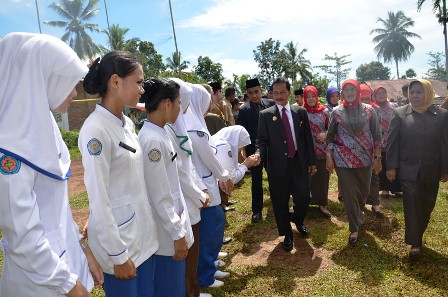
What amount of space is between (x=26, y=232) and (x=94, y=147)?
1.94 feet

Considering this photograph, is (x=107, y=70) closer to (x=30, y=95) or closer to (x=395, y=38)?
(x=30, y=95)

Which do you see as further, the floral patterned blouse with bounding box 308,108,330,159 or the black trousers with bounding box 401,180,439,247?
the floral patterned blouse with bounding box 308,108,330,159

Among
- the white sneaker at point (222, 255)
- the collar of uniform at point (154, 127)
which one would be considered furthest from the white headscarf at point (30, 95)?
the white sneaker at point (222, 255)

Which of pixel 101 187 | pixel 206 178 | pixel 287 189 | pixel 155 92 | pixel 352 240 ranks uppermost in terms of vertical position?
pixel 155 92

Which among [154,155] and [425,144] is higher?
[154,155]

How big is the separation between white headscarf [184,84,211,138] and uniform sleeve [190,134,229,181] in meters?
0.09

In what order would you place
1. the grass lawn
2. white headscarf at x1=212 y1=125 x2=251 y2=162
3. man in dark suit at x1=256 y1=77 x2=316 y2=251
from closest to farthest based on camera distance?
1. the grass lawn
2. white headscarf at x1=212 y1=125 x2=251 y2=162
3. man in dark suit at x1=256 y1=77 x2=316 y2=251

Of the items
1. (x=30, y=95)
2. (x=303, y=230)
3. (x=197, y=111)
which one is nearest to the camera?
(x=30, y=95)

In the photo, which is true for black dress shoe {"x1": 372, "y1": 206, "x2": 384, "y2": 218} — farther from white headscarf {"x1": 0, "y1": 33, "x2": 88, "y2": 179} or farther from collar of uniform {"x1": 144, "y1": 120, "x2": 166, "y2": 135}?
white headscarf {"x1": 0, "y1": 33, "x2": 88, "y2": 179}

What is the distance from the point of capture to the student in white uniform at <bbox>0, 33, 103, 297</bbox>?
1318 millimetres

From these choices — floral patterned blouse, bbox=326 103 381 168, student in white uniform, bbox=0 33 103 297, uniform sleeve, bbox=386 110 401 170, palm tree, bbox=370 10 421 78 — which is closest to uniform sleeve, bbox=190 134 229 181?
student in white uniform, bbox=0 33 103 297

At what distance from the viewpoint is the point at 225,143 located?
3.82 metres

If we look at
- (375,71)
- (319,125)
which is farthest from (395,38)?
(319,125)

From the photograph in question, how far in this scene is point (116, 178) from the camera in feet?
6.32
